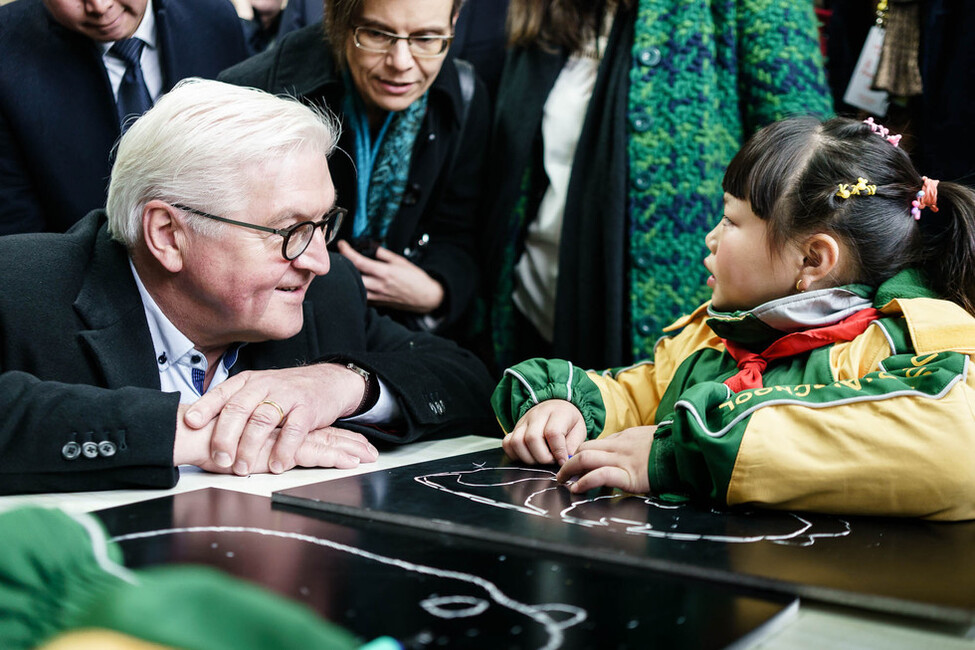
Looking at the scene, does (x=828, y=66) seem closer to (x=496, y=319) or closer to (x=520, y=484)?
(x=496, y=319)

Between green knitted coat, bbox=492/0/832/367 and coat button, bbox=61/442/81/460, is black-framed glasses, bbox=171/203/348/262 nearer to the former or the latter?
coat button, bbox=61/442/81/460

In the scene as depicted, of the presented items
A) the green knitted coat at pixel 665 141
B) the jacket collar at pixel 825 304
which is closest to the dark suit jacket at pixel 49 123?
the green knitted coat at pixel 665 141

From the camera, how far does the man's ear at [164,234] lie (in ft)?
5.65

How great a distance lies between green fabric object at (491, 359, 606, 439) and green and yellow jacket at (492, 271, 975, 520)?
0.32 meters

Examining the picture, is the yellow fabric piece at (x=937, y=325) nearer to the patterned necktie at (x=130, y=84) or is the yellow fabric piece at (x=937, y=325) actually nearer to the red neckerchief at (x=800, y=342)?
the red neckerchief at (x=800, y=342)

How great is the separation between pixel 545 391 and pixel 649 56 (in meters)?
1.02

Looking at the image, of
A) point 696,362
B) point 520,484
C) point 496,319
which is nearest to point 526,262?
point 496,319

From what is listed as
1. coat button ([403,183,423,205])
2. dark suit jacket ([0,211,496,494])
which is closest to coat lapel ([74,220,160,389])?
dark suit jacket ([0,211,496,494])

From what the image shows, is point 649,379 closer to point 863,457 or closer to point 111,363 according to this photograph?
point 863,457

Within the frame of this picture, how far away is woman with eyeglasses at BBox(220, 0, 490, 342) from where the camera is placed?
225 cm

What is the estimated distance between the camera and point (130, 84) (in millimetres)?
2301

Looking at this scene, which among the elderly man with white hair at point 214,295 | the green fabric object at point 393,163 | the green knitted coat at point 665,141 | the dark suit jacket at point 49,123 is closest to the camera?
the elderly man with white hair at point 214,295

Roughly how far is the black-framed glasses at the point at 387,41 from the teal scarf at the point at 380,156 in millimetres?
142

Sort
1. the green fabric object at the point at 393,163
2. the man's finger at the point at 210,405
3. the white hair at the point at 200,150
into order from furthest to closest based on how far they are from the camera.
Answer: the green fabric object at the point at 393,163
the white hair at the point at 200,150
the man's finger at the point at 210,405
